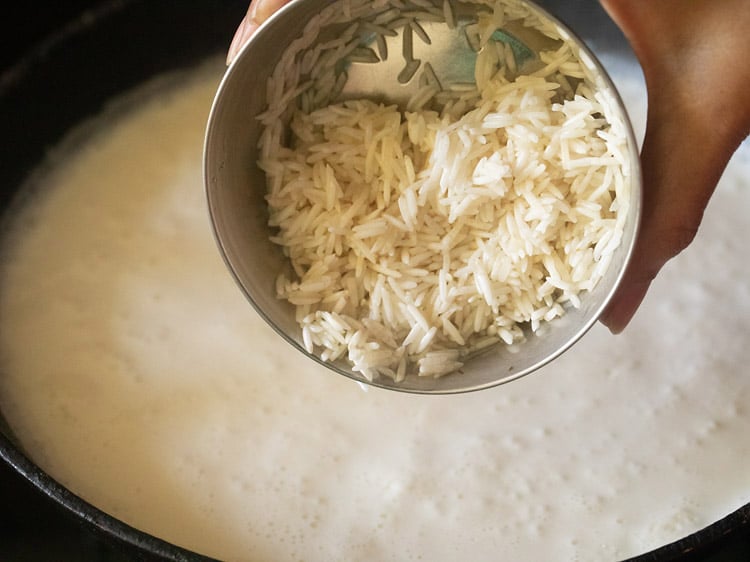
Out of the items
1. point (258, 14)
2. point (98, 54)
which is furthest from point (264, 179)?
point (98, 54)

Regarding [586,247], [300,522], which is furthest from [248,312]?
[586,247]

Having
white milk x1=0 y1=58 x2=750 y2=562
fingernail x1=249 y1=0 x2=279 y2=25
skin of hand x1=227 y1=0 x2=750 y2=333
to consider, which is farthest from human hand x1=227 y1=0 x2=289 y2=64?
white milk x1=0 y1=58 x2=750 y2=562

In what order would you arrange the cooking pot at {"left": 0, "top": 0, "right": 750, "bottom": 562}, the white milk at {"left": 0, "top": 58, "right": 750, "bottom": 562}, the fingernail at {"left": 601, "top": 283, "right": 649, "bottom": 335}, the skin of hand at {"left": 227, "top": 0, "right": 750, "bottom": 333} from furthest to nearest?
the cooking pot at {"left": 0, "top": 0, "right": 750, "bottom": 562} < the white milk at {"left": 0, "top": 58, "right": 750, "bottom": 562} < the fingernail at {"left": 601, "top": 283, "right": 649, "bottom": 335} < the skin of hand at {"left": 227, "top": 0, "right": 750, "bottom": 333}

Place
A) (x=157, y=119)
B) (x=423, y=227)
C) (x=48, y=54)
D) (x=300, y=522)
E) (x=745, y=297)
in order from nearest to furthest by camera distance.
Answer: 1. (x=423, y=227)
2. (x=300, y=522)
3. (x=745, y=297)
4. (x=48, y=54)
5. (x=157, y=119)

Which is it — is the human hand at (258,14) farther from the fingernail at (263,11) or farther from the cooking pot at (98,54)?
the cooking pot at (98,54)

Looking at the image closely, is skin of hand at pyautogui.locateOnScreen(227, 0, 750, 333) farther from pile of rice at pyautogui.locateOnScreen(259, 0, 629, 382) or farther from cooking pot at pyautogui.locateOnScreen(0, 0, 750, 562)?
cooking pot at pyautogui.locateOnScreen(0, 0, 750, 562)

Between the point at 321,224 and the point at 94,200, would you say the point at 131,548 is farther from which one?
the point at 94,200
